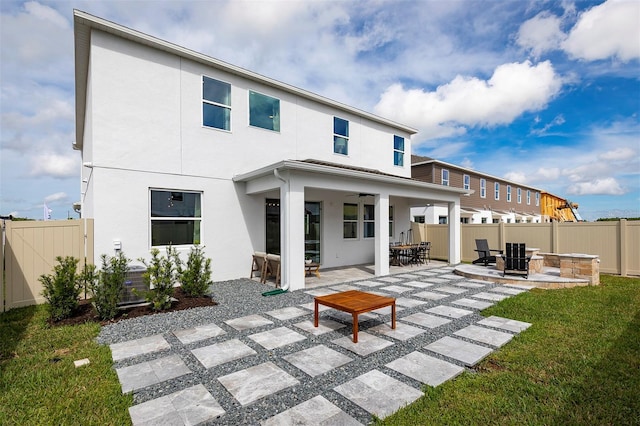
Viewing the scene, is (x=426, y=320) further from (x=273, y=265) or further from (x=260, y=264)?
(x=260, y=264)

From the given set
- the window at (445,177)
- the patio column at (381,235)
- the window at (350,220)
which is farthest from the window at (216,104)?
the window at (445,177)

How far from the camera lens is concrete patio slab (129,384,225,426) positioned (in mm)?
2602

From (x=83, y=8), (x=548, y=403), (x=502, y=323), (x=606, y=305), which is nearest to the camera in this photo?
(x=548, y=403)

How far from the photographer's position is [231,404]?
9.37 feet

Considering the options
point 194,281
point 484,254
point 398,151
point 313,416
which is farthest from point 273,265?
point 398,151

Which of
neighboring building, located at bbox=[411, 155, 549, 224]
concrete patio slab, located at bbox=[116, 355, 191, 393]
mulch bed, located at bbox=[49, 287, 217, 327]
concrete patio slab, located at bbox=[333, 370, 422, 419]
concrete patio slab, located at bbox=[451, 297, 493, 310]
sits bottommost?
concrete patio slab, located at bbox=[451, 297, 493, 310]

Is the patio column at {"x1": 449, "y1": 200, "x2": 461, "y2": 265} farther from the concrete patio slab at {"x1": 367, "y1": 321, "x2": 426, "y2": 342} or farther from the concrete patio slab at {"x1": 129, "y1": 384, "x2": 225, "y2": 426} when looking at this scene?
the concrete patio slab at {"x1": 129, "y1": 384, "x2": 225, "y2": 426}

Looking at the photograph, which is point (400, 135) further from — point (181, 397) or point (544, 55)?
point (181, 397)

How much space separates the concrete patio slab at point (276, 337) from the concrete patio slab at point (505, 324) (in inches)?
131

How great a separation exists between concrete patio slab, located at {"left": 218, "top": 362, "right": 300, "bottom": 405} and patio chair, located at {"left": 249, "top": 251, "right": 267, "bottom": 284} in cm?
527

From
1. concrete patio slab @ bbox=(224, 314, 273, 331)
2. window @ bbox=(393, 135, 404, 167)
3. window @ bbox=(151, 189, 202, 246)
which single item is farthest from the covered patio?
concrete patio slab @ bbox=(224, 314, 273, 331)

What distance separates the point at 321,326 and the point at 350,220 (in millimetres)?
7807

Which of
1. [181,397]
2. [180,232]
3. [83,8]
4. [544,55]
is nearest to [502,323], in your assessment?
[181,397]

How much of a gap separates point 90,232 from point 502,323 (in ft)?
29.9
